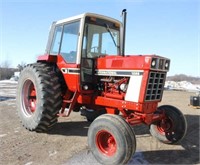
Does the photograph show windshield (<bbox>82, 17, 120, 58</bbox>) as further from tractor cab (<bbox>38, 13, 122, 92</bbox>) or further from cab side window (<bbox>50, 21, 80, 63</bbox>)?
cab side window (<bbox>50, 21, 80, 63</bbox>)

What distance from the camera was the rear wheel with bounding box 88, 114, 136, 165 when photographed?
425cm

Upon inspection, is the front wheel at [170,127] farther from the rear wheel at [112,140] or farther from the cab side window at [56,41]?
the cab side window at [56,41]

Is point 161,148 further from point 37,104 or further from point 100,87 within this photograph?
point 37,104

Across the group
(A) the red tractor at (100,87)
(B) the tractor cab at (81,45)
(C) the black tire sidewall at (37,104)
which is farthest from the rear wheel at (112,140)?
(C) the black tire sidewall at (37,104)

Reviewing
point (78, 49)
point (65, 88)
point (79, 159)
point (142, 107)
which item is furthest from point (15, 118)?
point (142, 107)

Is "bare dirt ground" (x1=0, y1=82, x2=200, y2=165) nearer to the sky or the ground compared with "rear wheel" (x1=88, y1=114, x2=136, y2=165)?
nearer to the ground

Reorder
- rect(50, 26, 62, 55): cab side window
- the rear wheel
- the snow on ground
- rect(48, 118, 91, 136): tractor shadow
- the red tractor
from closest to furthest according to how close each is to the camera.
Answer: the rear wheel → the red tractor → rect(48, 118, 91, 136): tractor shadow → rect(50, 26, 62, 55): cab side window → the snow on ground

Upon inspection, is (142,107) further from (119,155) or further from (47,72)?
(47,72)

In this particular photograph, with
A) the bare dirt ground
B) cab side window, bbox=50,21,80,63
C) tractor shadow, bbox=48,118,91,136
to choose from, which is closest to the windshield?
cab side window, bbox=50,21,80,63

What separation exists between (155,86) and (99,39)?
77.1 inches

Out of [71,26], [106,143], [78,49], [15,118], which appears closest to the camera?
[106,143]

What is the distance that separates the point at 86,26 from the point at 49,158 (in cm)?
292

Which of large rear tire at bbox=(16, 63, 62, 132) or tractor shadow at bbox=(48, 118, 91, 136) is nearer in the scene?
large rear tire at bbox=(16, 63, 62, 132)

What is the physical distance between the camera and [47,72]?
19.9 feet
